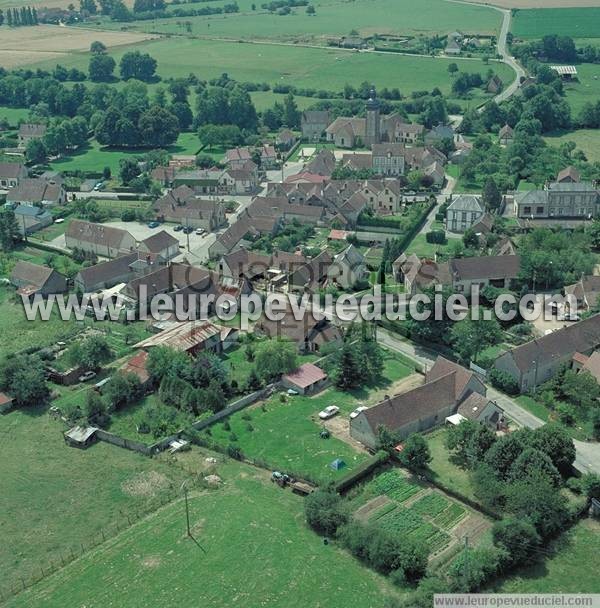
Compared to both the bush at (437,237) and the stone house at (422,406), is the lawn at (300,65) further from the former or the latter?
the stone house at (422,406)

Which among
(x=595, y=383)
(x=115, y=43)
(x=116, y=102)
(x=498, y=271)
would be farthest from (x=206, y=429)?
(x=115, y=43)

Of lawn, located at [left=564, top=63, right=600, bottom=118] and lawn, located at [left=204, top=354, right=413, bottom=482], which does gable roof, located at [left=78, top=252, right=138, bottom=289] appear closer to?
lawn, located at [left=204, top=354, right=413, bottom=482]

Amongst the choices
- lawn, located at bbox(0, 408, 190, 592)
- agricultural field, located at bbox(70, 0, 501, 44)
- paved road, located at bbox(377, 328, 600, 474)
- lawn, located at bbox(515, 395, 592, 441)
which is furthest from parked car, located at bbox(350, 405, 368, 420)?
agricultural field, located at bbox(70, 0, 501, 44)

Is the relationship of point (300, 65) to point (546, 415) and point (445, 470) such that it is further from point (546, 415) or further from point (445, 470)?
point (445, 470)

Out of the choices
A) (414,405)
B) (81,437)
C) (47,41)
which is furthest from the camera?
(47,41)

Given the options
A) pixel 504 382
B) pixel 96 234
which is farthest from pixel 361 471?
pixel 96 234

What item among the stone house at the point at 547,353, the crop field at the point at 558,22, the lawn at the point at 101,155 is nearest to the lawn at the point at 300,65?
the crop field at the point at 558,22
